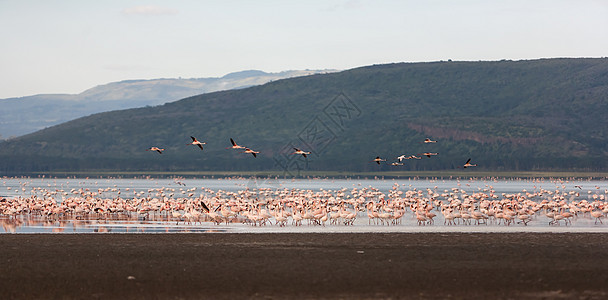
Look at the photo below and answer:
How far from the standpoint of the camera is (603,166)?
176 metres

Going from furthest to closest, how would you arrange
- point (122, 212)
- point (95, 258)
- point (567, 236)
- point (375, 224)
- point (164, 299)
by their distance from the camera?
point (122, 212)
point (375, 224)
point (567, 236)
point (95, 258)
point (164, 299)

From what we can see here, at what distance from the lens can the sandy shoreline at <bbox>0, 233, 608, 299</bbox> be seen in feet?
71.1

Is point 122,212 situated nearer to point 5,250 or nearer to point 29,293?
point 5,250

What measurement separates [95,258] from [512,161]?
544ft

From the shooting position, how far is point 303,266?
2595cm

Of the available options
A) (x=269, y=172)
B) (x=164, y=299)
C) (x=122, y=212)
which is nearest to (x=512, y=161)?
(x=269, y=172)

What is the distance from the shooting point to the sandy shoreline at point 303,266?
71.1 ft

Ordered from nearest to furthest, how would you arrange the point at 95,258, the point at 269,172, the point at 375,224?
the point at 95,258
the point at 375,224
the point at 269,172

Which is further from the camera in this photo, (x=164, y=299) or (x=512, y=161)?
(x=512, y=161)

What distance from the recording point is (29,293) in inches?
837

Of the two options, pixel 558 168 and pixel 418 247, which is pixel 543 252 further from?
pixel 558 168

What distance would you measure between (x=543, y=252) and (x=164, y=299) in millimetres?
13347

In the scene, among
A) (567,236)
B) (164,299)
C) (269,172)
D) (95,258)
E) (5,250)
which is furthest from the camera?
(269,172)

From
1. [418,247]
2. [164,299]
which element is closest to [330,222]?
[418,247]
